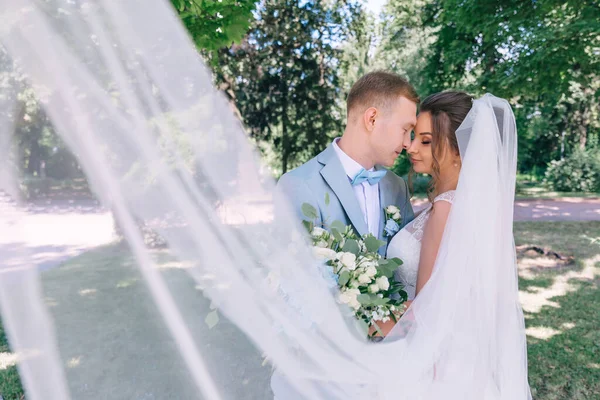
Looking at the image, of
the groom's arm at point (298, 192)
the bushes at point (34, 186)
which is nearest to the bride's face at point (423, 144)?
the groom's arm at point (298, 192)

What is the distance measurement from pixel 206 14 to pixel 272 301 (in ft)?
9.73

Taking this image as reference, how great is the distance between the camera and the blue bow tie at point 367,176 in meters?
2.52

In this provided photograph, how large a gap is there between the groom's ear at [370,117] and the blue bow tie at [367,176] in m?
0.22

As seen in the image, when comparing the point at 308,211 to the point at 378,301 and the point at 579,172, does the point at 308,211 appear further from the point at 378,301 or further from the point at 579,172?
the point at 579,172

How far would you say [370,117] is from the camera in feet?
8.20

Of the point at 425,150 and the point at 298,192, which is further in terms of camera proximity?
the point at 425,150

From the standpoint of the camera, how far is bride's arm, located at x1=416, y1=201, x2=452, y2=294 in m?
2.25

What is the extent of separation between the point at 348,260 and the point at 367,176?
775mm

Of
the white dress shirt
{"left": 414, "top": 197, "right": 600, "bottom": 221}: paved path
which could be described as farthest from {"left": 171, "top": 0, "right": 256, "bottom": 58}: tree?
{"left": 414, "top": 197, "right": 600, "bottom": 221}: paved path

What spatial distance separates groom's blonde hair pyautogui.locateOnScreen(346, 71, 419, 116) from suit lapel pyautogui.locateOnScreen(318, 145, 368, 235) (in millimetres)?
350

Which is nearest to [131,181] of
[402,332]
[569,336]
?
[402,332]

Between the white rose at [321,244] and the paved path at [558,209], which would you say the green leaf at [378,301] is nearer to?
the white rose at [321,244]

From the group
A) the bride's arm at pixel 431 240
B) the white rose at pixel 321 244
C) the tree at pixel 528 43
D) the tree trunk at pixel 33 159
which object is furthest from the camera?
the tree at pixel 528 43

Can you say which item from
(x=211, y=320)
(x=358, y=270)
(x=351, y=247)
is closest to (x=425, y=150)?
(x=351, y=247)
